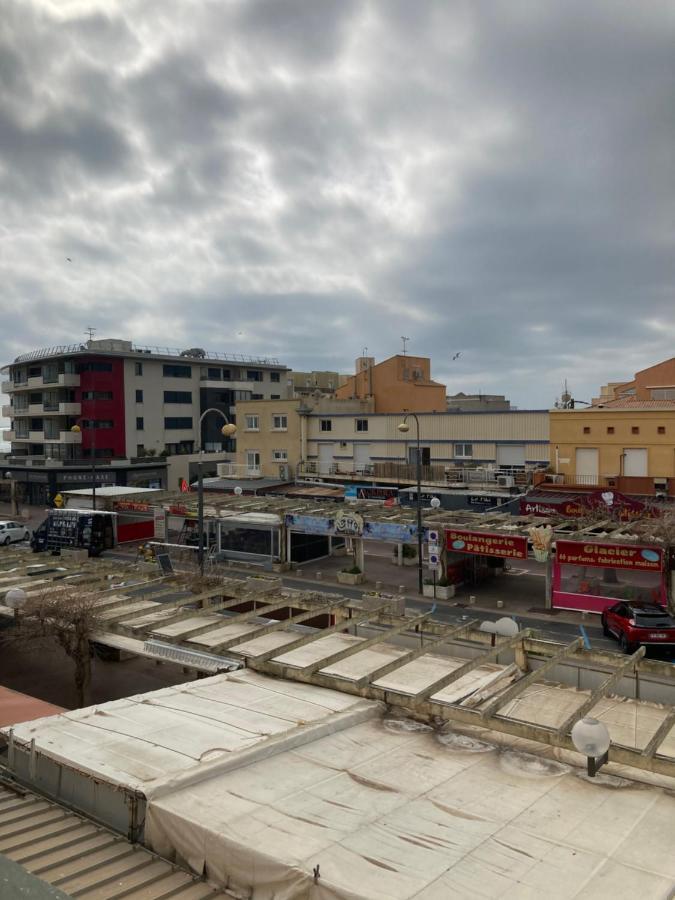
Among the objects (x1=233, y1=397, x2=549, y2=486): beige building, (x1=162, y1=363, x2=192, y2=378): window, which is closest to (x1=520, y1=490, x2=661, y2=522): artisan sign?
(x1=233, y1=397, x2=549, y2=486): beige building

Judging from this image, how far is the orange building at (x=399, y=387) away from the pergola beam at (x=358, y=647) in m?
45.1

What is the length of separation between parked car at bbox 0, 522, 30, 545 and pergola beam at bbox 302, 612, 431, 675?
3600 cm

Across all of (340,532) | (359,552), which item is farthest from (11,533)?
(359,552)

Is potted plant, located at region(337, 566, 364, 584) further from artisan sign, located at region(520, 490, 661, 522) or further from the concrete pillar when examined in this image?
artisan sign, located at region(520, 490, 661, 522)

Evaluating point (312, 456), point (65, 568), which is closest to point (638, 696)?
point (65, 568)

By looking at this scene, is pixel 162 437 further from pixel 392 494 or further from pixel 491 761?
pixel 491 761

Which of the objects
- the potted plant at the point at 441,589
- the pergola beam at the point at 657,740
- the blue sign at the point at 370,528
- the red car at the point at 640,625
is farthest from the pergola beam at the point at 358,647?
the blue sign at the point at 370,528

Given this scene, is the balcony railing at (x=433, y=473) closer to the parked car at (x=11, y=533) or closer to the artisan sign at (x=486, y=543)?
the artisan sign at (x=486, y=543)

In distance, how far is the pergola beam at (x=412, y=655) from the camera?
11098 mm

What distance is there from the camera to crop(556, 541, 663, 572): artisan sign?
25.1 m

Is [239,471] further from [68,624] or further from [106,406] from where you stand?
[68,624]

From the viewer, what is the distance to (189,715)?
10.3 metres

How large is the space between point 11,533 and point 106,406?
2492 centimetres

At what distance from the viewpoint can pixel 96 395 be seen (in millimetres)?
66500
